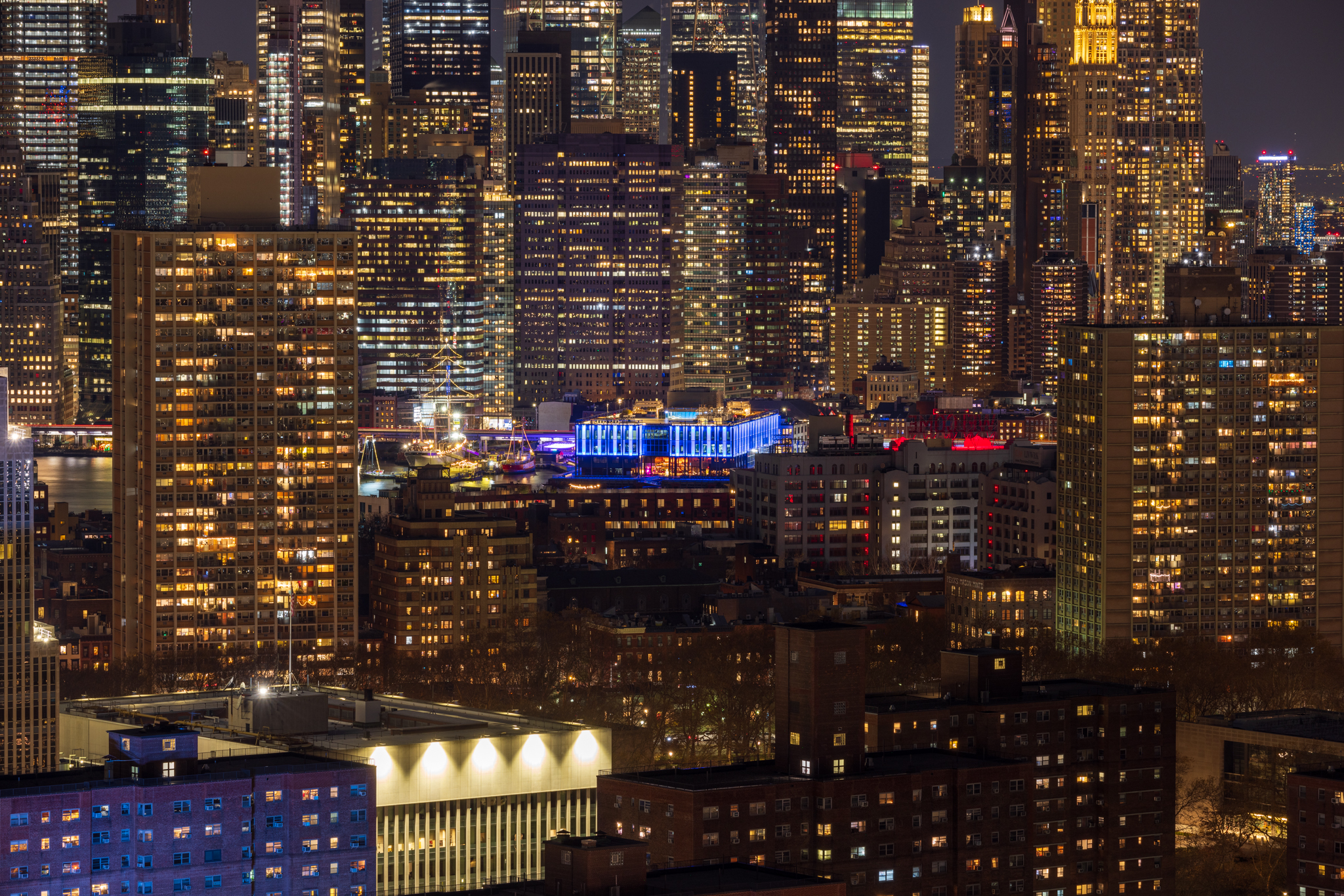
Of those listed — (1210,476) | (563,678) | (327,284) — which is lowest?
(563,678)

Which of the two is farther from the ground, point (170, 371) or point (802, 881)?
point (170, 371)

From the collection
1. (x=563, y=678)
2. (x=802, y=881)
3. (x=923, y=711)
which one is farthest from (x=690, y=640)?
(x=802, y=881)

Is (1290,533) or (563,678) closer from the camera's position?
(563,678)

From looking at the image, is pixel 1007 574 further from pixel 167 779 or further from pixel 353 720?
pixel 167 779

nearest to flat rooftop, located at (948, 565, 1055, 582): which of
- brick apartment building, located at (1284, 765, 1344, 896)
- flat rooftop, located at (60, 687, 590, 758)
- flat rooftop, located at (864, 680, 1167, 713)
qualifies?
flat rooftop, located at (864, 680, 1167, 713)

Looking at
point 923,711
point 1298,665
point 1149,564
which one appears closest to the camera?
point 923,711

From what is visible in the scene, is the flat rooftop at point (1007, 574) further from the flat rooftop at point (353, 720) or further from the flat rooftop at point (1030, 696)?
the flat rooftop at point (353, 720)

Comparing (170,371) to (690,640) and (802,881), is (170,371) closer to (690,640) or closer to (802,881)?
(690,640)
